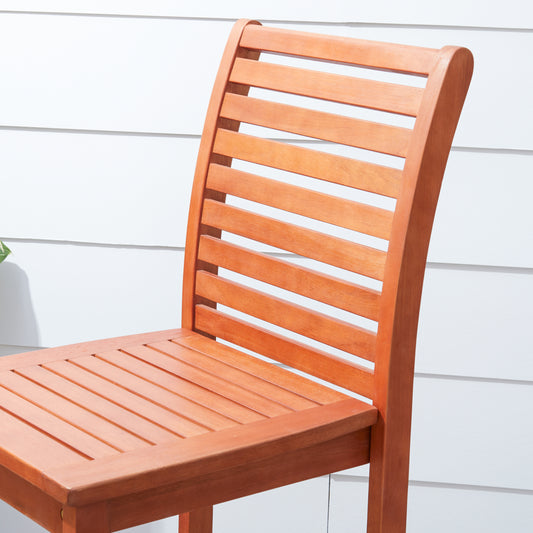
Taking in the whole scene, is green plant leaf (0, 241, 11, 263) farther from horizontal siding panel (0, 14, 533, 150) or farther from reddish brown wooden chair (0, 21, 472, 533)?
reddish brown wooden chair (0, 21, 472, 533)

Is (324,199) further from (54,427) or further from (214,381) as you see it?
(54,427)

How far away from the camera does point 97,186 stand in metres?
1.98

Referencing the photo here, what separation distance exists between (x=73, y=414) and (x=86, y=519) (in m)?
0.18

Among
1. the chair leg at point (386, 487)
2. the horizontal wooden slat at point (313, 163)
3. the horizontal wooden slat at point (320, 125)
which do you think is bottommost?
the chair leg at point (386, 487)

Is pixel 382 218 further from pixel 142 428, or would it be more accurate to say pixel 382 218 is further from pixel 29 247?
pixel 29 247

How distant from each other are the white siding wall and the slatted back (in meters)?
0.46

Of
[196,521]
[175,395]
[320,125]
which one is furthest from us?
[196,521]

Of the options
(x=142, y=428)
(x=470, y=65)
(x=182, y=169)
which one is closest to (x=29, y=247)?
(x=182, y=169)

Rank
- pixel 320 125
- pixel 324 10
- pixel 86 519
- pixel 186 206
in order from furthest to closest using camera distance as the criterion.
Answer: pixel 186 206
pixel 324 10
pixel 320 125
pixel 86 519

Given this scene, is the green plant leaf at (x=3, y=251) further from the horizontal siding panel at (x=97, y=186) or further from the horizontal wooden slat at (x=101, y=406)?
the horizontal wooden slat at (x=101, y=406)

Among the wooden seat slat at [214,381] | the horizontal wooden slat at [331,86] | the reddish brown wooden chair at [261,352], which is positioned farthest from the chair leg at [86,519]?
the horizontal wooden slat at [331,86]

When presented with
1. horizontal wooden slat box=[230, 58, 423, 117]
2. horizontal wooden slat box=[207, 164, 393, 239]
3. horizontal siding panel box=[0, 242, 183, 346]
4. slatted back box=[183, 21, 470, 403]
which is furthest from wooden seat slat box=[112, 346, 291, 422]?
horizontal siding panel box=[0, 242, 183, 346]

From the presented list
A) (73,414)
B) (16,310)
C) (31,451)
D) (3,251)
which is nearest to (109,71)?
(3,251)

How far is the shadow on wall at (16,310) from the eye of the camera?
6.70 feet
